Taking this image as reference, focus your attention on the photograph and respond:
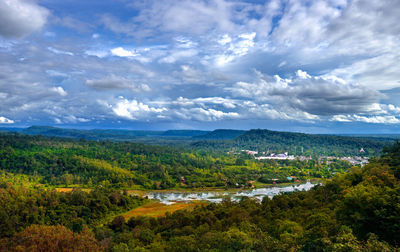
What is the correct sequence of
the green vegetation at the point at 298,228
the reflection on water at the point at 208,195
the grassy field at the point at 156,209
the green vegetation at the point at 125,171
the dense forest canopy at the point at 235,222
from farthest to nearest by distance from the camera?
the green vegetation at the point at 125,171, the reflection on water at the point at 208,195, the grassy field at the point at 156,209, the dense forest canopy at the point at 235,222, the green vegetation at the point at 298,228

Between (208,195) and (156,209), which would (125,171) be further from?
(156,209)

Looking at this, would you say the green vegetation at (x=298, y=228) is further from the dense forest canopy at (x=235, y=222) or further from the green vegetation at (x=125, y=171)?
the green vegetation at (x=125, y=171)

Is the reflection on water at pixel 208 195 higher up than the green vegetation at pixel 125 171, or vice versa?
the green vegetation at pixel 125 171

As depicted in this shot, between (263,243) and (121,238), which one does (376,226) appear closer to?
(263,243)

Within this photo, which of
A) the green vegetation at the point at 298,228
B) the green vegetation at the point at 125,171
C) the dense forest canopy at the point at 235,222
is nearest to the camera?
the green vegetation at the point at 298,228

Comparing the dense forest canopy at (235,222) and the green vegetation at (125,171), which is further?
the green vegetation at (125,171)

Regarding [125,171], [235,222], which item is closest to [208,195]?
[125,171]

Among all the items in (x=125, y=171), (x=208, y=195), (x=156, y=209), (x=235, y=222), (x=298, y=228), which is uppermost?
(x=298, y=228)

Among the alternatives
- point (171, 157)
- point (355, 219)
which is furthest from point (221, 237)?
point (171, 157)

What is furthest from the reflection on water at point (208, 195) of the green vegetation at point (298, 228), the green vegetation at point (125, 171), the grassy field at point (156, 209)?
the green vegetation at point (298, 228)

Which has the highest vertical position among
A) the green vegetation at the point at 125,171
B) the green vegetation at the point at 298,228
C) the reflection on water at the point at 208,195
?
the green vegetation at the point at 298,228

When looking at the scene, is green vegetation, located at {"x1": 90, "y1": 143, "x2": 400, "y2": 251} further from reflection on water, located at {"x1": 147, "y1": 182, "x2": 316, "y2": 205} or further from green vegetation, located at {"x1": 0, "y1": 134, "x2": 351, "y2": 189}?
green vegetation, located at {"x1": 0, "y1": 134, "x2": 351, "y2": 189}
